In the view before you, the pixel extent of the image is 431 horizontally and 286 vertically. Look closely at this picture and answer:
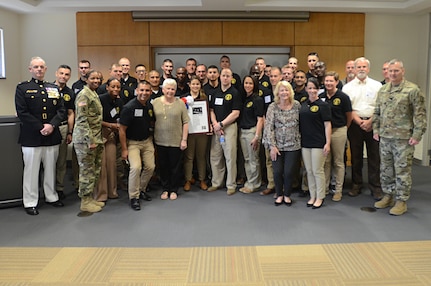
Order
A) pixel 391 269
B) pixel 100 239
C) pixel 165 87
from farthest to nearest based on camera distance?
pixel 165 87
pixel 100 239
pixel 391 269

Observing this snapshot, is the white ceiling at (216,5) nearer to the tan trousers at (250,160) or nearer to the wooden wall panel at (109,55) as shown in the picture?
the wooden wall panel at (109,55)

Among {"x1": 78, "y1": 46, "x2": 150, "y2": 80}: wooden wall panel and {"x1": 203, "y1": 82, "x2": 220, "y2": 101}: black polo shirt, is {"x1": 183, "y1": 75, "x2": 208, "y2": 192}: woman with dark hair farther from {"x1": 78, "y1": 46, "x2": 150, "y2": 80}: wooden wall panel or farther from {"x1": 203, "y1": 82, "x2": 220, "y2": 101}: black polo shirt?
{"x1": 78, "y1": 46, "x2": 150, "y2": 80}: wooden wall panel

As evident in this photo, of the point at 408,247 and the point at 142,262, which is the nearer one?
the point at 142,262

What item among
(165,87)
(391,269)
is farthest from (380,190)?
(165,87)

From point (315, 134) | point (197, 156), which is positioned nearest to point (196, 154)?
point (197, 156)

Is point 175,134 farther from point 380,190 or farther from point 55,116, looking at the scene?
point 380,190

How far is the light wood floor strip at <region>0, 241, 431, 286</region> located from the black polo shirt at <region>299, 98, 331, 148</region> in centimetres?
138

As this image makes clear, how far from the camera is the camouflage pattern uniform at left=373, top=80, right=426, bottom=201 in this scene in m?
4.15

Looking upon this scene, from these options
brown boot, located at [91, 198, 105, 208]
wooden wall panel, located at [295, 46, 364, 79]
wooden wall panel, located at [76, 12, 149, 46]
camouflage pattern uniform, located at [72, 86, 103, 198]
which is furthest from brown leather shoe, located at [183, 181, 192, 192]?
wooden wall panel, located at [295, 46, 364, 79]

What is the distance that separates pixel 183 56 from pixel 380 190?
4282 millimetres

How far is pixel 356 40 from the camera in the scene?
7227 mm

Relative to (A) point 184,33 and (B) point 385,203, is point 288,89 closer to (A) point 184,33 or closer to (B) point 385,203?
(B) point 385,203

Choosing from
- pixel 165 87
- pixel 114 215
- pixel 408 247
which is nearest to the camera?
pixel 408 247

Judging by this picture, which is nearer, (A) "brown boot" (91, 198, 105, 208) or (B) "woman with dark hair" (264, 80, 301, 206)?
(B) "woman with dark hair" (264, 80, 301, 206)
